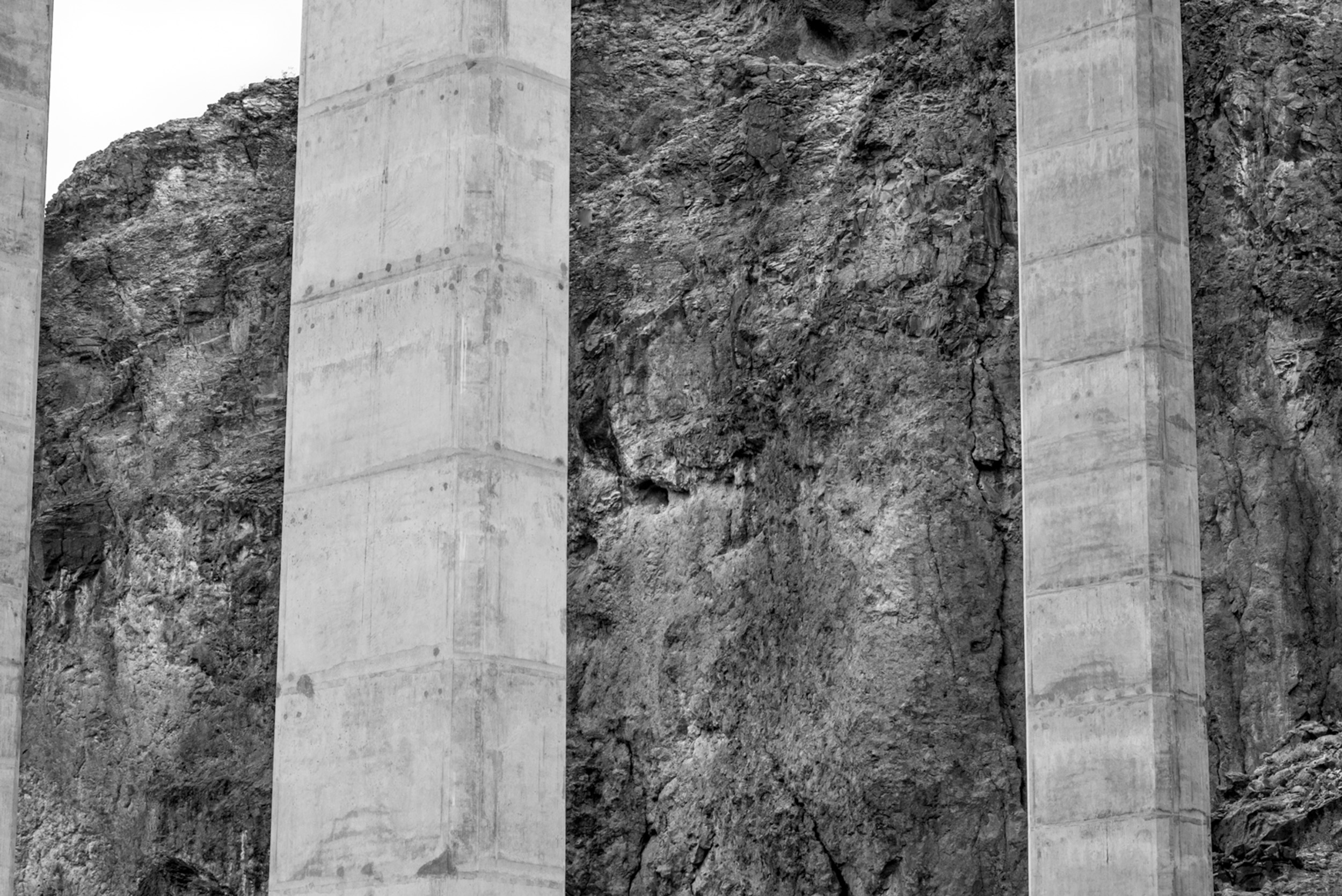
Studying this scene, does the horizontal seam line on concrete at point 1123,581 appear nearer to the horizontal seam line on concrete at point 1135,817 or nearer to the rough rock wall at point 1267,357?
the horizontal seam line on concrete at point 1135,817

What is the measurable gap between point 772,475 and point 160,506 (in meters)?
10.0

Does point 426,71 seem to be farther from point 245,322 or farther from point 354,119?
point 245,322

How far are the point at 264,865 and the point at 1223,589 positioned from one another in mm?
13167

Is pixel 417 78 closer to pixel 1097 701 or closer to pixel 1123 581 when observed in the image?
pixel 1123 581

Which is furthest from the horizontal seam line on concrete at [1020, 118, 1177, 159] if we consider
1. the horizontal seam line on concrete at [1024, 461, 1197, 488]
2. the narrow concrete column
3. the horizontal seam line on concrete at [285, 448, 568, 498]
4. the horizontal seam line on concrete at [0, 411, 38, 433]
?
the horizontal seam line on concrete at [285, 448, 568, 498]

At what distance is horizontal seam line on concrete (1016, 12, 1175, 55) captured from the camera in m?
13.2

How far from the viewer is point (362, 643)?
7.46m

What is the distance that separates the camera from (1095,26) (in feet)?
43.8

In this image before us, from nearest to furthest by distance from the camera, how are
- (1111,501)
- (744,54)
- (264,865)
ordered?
(1111,501), (264,865), (744,54)

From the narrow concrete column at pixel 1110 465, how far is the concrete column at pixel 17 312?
19.7 feet

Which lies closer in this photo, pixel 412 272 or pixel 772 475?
pixel 412 272

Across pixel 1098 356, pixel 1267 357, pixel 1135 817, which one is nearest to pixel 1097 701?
pixel 1135 817

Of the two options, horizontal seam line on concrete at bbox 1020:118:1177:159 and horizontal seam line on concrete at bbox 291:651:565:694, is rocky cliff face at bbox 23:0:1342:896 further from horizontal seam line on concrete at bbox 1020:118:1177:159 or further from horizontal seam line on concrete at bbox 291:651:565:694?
horizontal seam line on concrete at bbox 291:651:565:694

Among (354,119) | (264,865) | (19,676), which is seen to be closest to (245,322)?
(264,865)
